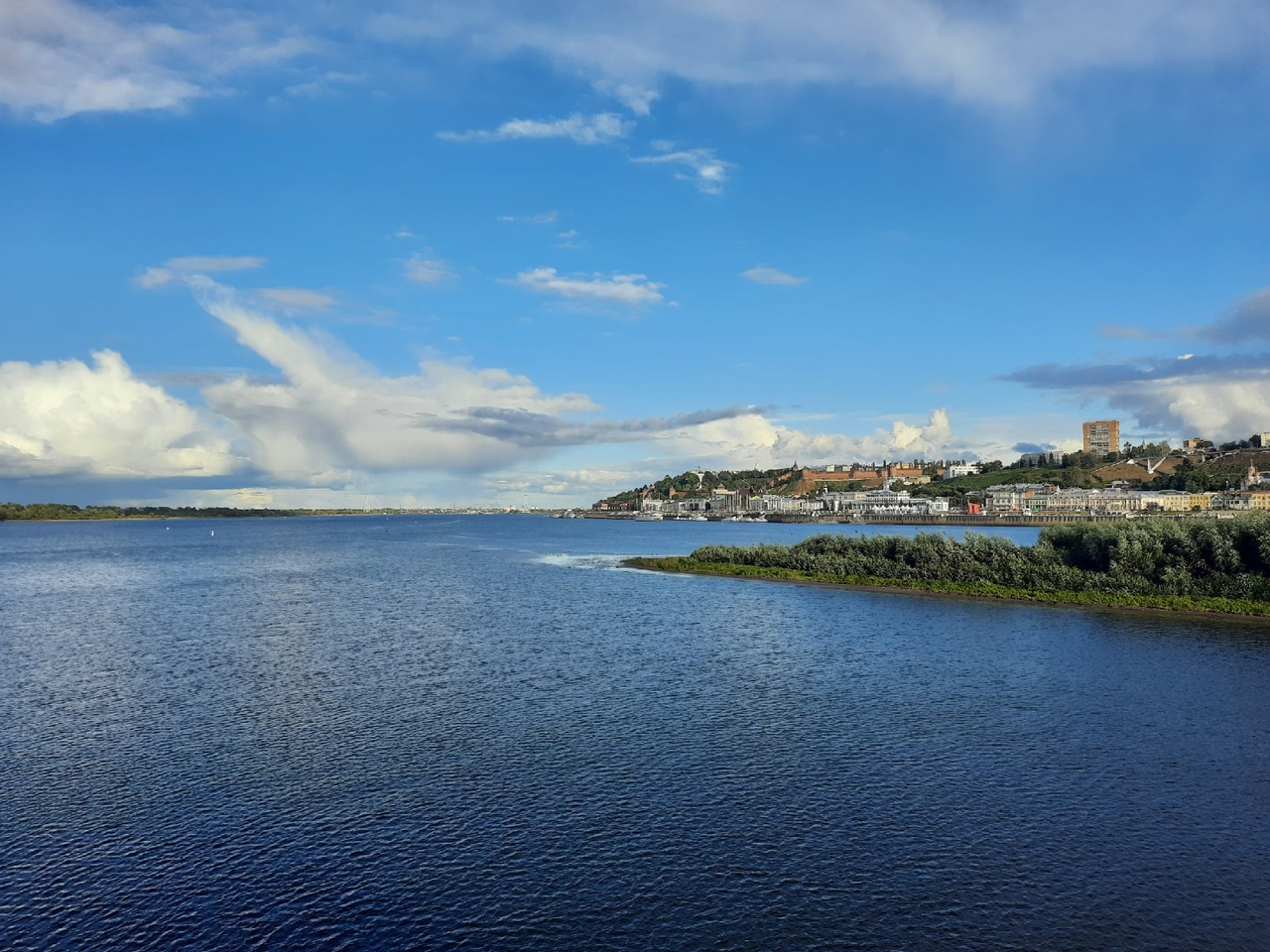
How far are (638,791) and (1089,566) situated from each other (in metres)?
62.4

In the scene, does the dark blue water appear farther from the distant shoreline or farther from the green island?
the green island

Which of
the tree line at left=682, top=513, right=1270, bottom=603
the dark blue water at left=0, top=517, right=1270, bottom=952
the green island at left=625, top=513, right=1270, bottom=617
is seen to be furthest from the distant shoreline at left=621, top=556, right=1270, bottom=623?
the dark blue water at left=0, top=517, right=1270, bottom=952

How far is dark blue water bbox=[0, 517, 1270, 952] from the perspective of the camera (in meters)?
18.3

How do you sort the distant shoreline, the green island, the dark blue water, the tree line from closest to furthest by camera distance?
1. the dark blue water
2. the distant shoreline
3. the green island
4. the tree line

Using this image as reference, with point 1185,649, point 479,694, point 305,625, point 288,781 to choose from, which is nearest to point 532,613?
point 305,625

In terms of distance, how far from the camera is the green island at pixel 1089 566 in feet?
203

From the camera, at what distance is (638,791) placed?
25.4m

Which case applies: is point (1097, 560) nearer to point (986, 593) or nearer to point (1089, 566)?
point (1089, 566)

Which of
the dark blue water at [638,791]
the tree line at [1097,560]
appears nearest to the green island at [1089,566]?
the tree line at [1097,560]

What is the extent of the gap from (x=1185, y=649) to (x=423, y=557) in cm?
11109

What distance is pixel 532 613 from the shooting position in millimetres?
65188

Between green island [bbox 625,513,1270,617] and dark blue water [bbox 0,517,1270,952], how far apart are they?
9.32m

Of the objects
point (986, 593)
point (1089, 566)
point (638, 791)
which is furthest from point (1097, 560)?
point (638, 791)

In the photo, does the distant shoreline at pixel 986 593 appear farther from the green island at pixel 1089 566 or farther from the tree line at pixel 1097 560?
the tree line at pixel 1097 560
